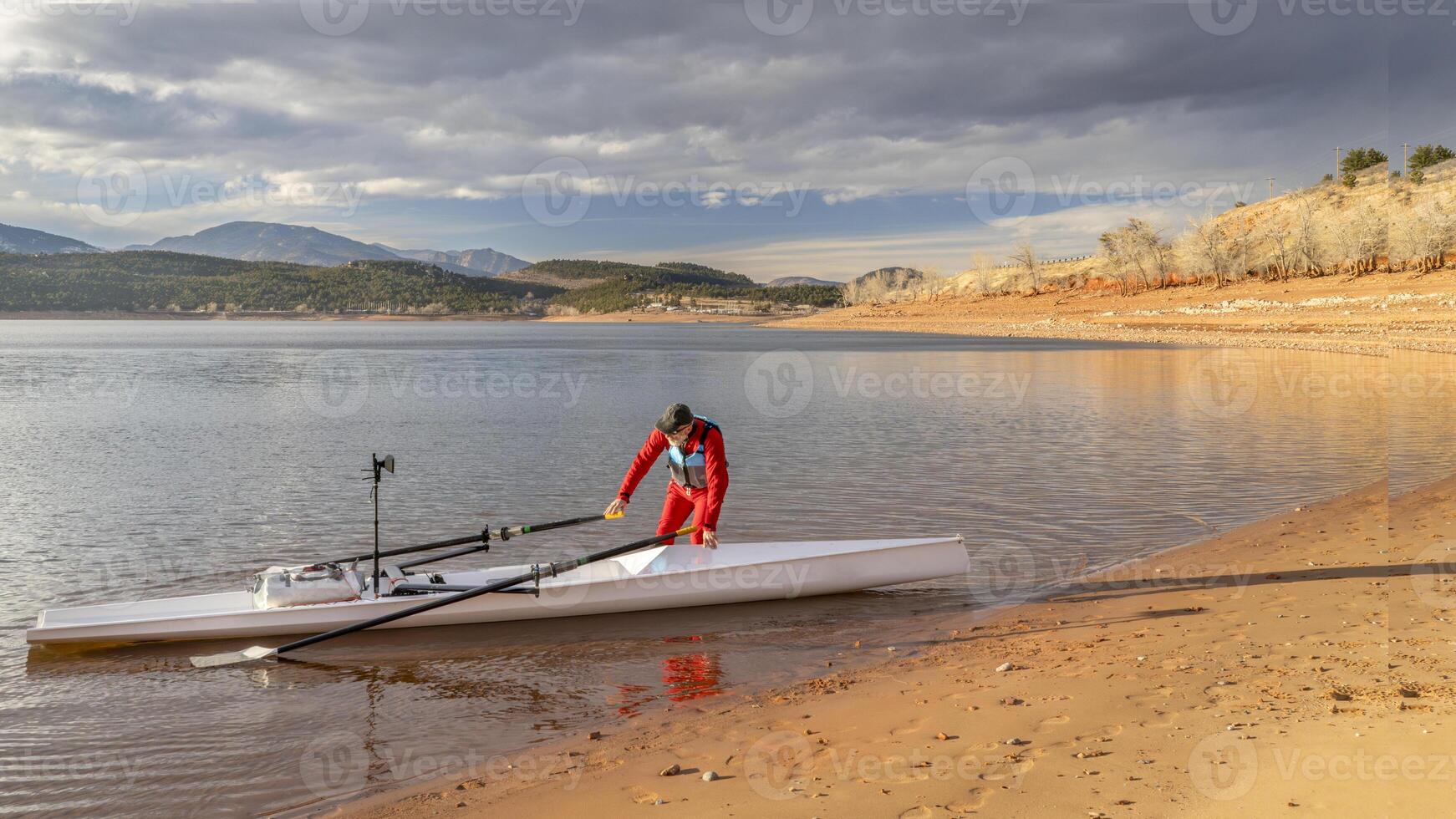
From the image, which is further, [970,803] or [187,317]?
[187,317]

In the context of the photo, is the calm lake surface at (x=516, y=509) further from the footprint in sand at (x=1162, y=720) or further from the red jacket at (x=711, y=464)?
the footprint in sand at (x=1162, y=720)

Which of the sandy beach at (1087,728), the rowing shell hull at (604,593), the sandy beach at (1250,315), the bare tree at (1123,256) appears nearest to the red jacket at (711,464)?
the rowing shell hull at (604,593)

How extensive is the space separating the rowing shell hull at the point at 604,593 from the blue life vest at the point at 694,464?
70cm

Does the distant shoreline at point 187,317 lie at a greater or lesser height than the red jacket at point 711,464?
greater

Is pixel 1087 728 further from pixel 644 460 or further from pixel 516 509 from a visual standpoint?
pixel 516 509

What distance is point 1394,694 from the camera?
18.7 ft

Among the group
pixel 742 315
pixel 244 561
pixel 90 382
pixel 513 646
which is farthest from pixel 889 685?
pixel 742 315

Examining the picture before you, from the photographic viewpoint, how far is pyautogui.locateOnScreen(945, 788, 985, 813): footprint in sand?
190 inches

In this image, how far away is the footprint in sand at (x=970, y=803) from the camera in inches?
190

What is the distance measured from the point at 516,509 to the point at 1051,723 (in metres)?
11.2

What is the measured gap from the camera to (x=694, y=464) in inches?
382

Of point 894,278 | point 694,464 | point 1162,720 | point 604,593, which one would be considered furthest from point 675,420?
point 894,278

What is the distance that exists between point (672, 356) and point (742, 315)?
428 ft

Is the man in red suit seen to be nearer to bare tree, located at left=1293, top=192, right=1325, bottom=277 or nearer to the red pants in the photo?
the red pants
